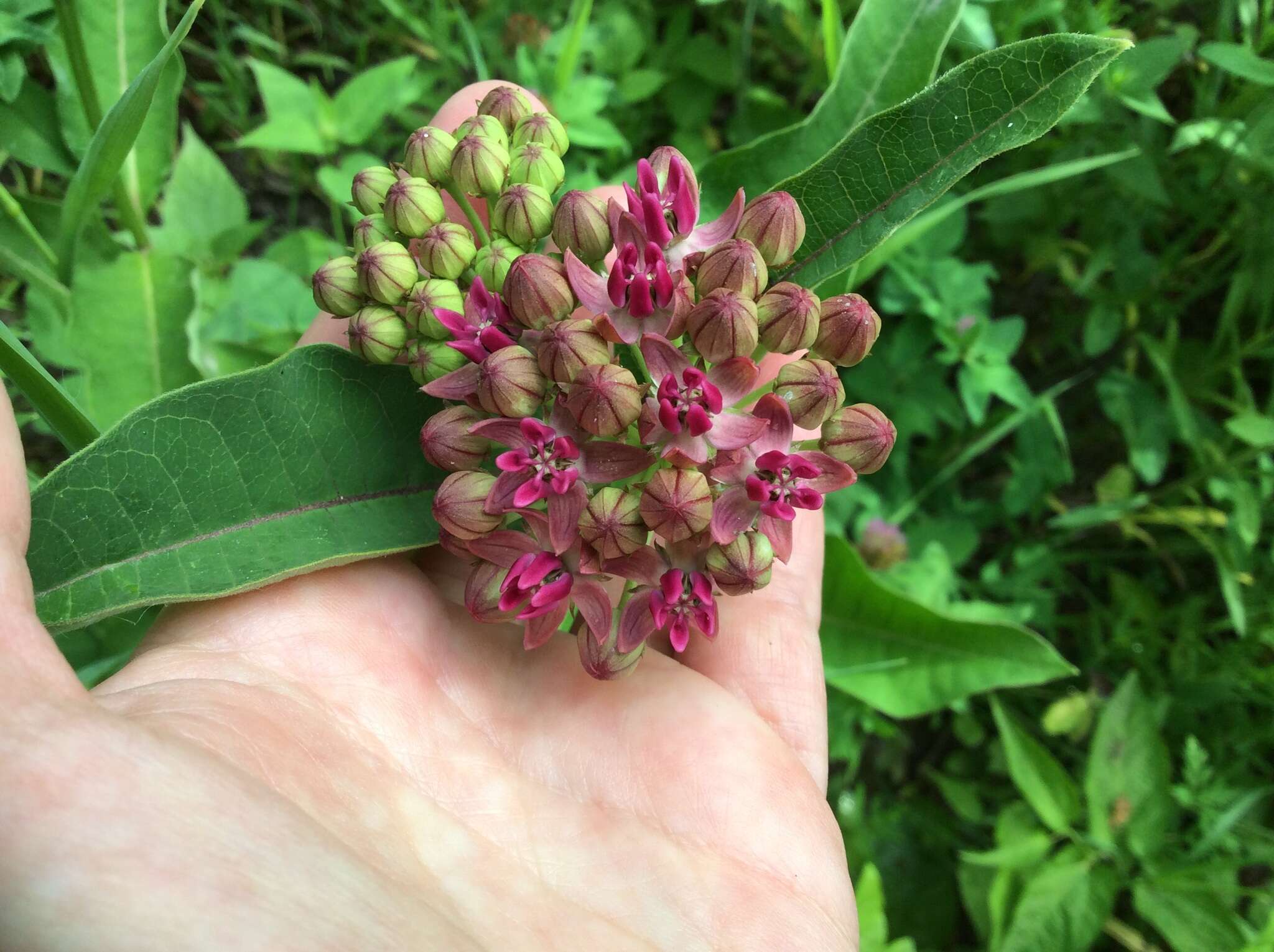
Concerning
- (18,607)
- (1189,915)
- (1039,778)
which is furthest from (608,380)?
(1189,915)

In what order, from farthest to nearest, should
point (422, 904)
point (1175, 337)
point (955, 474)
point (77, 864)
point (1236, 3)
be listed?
1. point (955, 474)
2. point (1175, 337)
3. point (1236, 3)
4. point (422, 904)
5. point (77, 864)

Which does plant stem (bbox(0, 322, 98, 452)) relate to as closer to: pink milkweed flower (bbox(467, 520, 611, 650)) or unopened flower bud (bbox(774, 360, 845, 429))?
pink milkweed flower (bbox(467, 520, 611, 650))

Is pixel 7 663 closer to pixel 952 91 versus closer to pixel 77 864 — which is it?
pixel 77 864

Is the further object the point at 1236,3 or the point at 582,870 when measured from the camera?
the point at 1236,3

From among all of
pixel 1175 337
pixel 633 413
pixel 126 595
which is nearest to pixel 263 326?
pixel 126 595

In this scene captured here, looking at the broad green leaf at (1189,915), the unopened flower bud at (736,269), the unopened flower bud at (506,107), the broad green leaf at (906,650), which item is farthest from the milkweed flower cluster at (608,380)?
the broad green leaf at (1189,915)

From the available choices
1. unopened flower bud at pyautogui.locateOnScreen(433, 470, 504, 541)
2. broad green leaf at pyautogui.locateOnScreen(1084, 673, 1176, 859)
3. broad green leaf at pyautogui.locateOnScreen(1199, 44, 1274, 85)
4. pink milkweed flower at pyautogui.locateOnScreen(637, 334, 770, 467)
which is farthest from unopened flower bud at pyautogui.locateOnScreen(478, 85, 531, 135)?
broad green leaf at pyautogui.locateOnScreen(1084, 673, 1176, 859)

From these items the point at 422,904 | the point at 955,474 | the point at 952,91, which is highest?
the point at 952,91
